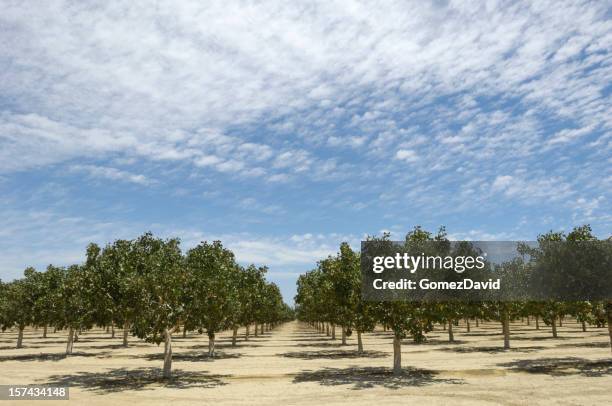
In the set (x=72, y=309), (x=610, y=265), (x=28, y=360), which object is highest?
(x=610, y=265)

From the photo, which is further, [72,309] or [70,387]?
[72,309]

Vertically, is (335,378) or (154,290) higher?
(154,290)

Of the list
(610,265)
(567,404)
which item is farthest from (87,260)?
(610,265)

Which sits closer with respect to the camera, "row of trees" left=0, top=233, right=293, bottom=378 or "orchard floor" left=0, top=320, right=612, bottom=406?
"orchard floor" left=0, top=320, right=612, bottom=406

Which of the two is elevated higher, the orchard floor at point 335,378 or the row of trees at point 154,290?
the row of trees at point 154,290

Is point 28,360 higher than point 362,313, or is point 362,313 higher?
point 362,313

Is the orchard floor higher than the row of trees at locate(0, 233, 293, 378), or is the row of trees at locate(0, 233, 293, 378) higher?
the row of trees at locate(0, 233, 293, 378)

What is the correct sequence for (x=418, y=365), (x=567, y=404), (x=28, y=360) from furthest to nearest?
(x=28, y=360) → (x=418, y=365) → (x=567, y=404)

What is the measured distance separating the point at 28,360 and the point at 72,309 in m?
6.85

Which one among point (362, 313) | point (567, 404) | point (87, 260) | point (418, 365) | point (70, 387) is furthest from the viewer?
point (87, 260)

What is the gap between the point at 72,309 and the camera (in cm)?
5453

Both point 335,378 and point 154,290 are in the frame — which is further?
point 335,378

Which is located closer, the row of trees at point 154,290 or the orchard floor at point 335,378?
the orchard floor at point 335,378

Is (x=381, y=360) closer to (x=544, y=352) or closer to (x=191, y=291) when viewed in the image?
(x=544, y=352)
